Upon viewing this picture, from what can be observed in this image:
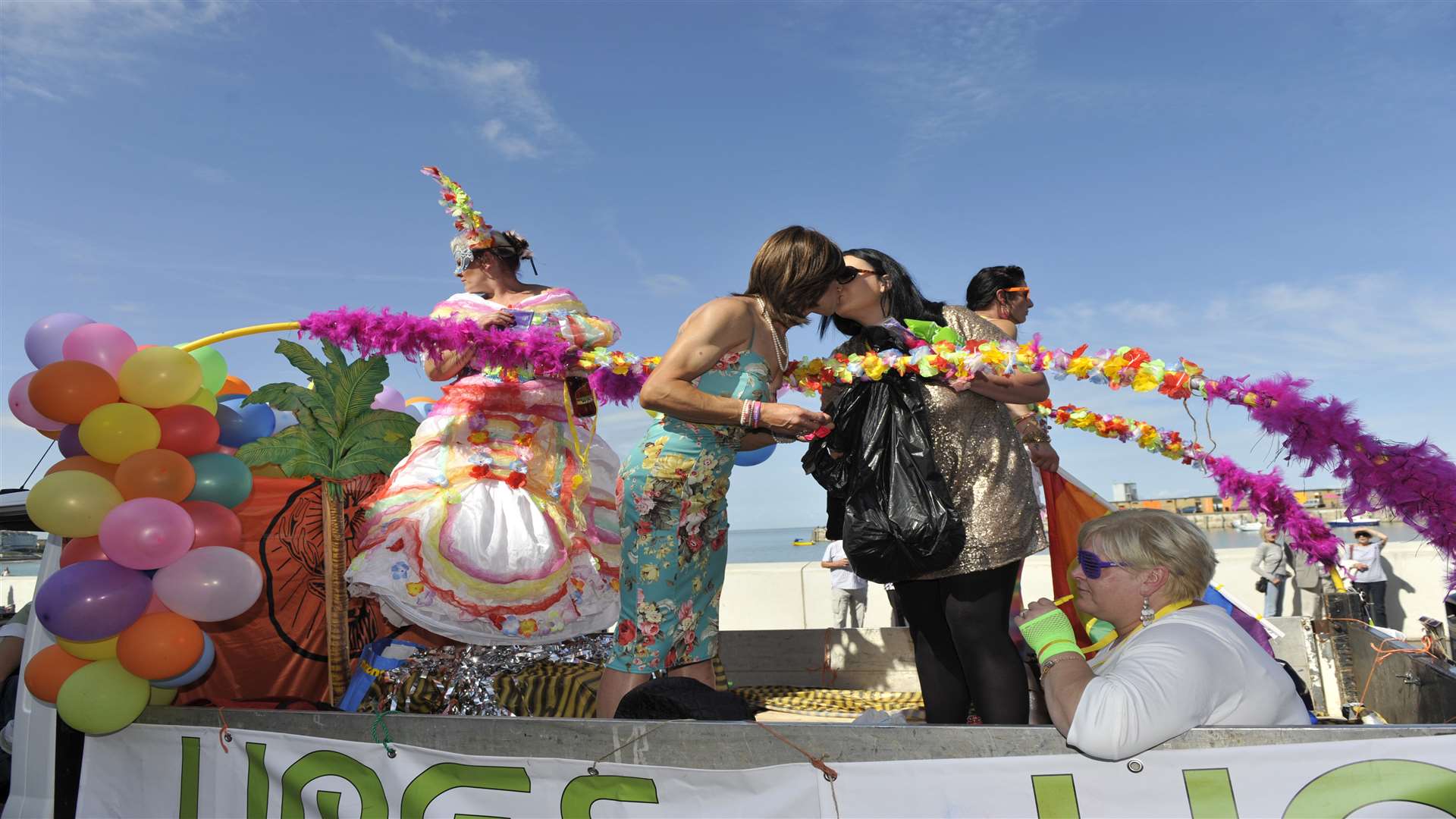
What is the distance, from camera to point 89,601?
120 inches

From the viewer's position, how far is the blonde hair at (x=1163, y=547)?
2.19m

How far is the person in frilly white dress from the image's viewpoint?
364cm

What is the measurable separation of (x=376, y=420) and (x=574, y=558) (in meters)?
0.97

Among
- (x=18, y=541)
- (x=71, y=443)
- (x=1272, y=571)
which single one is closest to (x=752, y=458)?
(x=71, y=443)

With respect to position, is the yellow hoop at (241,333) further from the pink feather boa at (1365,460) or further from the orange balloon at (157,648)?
the pink feather boa at (1365,460)

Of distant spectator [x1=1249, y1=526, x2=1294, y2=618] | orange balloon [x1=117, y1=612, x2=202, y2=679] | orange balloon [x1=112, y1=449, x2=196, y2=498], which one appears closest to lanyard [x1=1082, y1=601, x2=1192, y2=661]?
orange balloon [x1=117, y1=612, x2=202, y2=679]

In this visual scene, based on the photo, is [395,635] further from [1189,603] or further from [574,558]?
[1189,603]

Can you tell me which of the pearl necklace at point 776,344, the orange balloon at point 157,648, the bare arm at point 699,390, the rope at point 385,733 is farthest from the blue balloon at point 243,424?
the pearl necklace at point 776,344

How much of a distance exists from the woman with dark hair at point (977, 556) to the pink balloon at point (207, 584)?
87.4 inches

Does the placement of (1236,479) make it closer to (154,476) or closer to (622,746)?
(622,746)

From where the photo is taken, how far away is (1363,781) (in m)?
1.74

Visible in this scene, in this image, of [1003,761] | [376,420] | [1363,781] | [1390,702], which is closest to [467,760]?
[1003,761]

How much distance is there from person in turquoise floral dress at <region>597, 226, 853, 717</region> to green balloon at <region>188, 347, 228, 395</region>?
1.93 m

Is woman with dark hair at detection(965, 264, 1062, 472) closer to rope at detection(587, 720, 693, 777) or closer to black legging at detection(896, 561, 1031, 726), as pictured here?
black legging at detection(896, 561, 1031, 726)
